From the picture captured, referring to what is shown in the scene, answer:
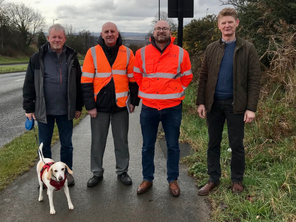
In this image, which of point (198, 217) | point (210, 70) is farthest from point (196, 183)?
point (210, 70)

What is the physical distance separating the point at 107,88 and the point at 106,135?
2.34 feet

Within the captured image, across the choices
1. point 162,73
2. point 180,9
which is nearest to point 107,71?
point 162,73

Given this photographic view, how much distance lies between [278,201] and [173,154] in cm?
133

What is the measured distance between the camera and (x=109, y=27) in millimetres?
3609

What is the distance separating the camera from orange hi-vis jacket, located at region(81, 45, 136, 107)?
12.0 feet

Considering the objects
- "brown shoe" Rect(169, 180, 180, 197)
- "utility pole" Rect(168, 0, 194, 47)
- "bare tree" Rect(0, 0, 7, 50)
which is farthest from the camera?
"bare tree" Rect(0, 0, 7, 50)

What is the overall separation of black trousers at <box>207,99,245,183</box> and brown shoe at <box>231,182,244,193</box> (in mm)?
49

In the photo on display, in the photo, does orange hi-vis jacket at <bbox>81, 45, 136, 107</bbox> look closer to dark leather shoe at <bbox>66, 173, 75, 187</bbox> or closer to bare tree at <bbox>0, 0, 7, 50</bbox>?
dark leather shoe at <bbox>66, 173, 75, 187</bbox>

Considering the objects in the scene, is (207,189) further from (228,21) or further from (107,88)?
(228,21)

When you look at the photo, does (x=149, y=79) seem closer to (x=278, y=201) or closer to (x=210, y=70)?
(x=210, y=70)

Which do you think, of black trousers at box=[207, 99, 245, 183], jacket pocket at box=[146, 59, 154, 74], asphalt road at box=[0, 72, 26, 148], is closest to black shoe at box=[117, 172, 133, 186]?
black trousers at box=[207, 99, 245, 183]

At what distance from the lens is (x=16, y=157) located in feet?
15.7

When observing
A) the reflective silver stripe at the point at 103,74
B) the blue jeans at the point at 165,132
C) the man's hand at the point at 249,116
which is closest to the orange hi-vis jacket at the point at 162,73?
the blue jeans at the point at 165,132

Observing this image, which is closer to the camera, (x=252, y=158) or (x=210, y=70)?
(x=210, y=70)
